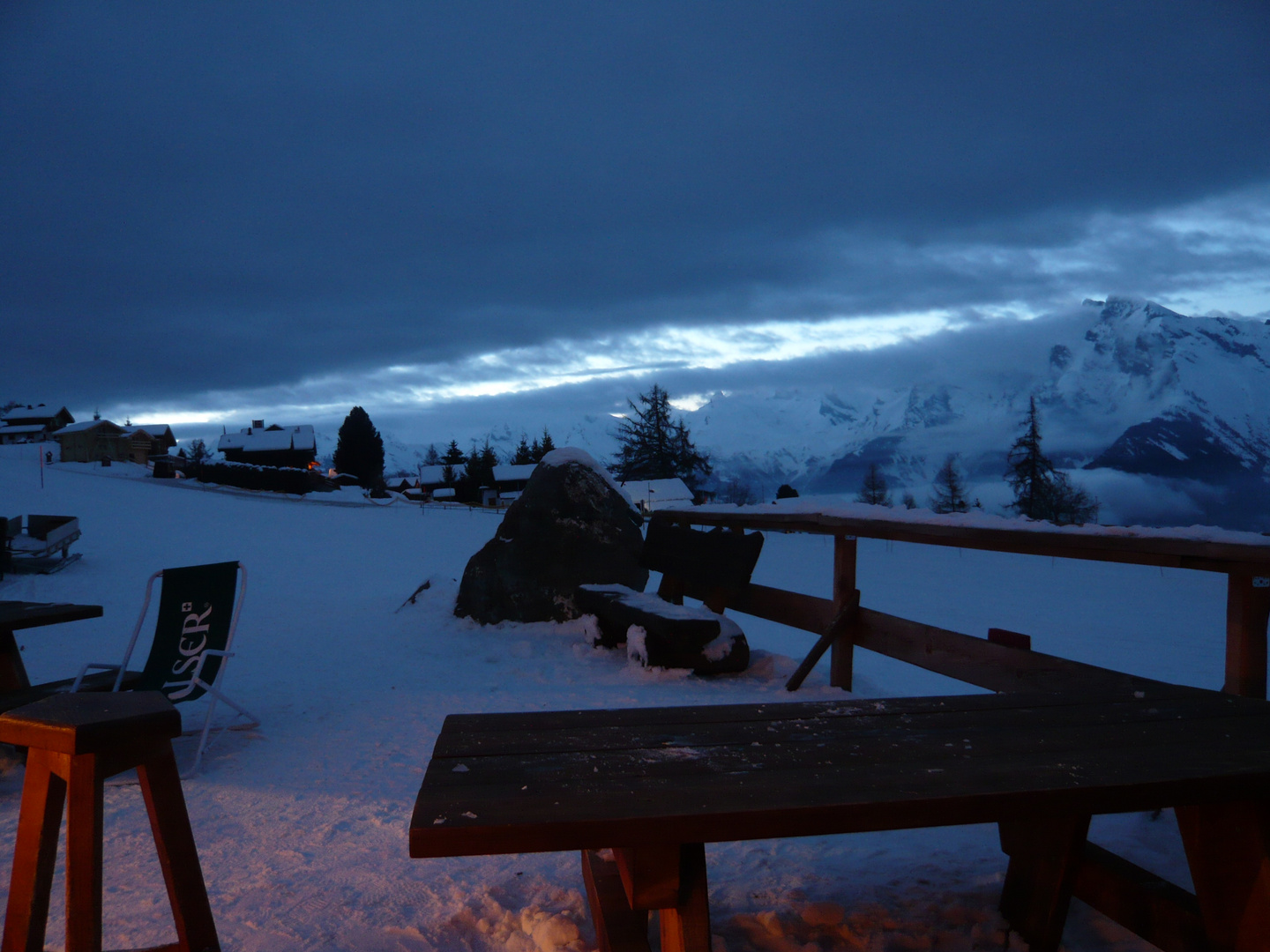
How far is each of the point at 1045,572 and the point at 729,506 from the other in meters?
10.6

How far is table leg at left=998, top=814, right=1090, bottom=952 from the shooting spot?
200 centimetres

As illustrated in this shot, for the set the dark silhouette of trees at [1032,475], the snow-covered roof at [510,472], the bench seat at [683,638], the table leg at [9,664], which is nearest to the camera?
the table leg at [9,664]

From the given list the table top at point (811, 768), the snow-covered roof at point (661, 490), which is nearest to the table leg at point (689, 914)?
the table top at point (811, 768)

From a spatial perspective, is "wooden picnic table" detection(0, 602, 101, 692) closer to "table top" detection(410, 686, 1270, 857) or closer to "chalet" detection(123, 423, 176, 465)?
"table top" detection(410, 686, 1270, 857)

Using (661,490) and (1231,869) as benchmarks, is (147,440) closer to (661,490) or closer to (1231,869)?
(661,490)

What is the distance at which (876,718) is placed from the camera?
1.97 m

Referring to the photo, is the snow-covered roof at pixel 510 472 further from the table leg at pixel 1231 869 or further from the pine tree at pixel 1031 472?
the table leg at pixel 1231 869

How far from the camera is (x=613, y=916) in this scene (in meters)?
1.96

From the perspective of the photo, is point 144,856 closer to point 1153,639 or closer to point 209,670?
point 209,670

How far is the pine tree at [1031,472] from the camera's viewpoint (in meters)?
45.1

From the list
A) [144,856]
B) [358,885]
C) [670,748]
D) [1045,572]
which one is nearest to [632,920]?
[670,748]

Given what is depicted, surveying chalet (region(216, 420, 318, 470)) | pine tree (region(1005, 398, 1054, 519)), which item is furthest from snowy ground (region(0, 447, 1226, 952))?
chalet (region(216, 420, 318, 470))

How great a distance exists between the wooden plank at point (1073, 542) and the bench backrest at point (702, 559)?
92 centimetres

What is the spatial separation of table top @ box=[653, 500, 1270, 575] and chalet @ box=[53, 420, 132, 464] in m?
78.7
